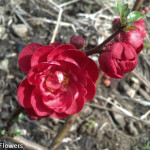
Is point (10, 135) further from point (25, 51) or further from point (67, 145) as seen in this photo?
point (67, 145)

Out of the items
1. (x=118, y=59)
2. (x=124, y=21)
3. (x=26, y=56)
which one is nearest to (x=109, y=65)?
(x=118, y=59)

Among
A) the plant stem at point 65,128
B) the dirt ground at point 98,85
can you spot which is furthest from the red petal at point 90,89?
the dirt ground at point 98,85

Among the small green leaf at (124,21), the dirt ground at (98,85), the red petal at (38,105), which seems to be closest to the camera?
the small green leaf at (124,21)

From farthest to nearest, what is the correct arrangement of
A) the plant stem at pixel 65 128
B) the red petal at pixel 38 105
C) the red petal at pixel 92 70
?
1. the plant stem at pixel 65 128
2. the red petal at pixel 38 105
3. the red petal at pixel 92 70

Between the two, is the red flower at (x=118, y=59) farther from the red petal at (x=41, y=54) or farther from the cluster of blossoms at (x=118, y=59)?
the red petal at (x=41, y=54)

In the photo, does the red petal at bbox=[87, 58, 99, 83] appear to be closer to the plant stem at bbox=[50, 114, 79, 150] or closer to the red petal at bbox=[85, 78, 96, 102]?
the red petal at bbox=[85, 78, 96, 102]
